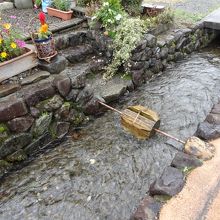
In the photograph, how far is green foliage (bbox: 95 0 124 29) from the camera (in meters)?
6.82

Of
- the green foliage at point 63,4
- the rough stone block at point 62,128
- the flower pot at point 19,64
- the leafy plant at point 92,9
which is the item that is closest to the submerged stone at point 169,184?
the rough stone block at point 62,128

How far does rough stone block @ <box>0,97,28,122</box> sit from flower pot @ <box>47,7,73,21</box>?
10.3 ft

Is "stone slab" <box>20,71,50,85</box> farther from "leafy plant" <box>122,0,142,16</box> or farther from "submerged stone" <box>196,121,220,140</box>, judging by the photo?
"leafy plant" <box>122,0,142,16</box>

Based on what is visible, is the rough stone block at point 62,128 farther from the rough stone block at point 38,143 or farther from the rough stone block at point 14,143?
the rough stone block at point 14,143

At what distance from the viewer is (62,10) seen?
25.3 feet

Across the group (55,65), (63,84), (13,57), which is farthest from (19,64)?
(63,84)

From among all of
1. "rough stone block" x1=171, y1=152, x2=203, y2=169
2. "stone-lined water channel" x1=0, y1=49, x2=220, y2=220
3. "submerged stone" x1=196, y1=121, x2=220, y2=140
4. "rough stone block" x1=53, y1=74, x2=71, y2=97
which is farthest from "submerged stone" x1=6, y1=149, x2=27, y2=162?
"submerged stone" x1=196, y1=121, x2=220, y2=140

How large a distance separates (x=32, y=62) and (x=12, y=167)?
75.1 inches

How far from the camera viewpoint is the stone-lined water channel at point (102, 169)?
14.9 feet

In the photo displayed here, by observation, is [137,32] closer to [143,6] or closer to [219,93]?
[143,6]

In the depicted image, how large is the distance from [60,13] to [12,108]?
135 inches

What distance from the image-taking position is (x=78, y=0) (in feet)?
25.5

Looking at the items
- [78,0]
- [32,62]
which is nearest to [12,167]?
[32,62]

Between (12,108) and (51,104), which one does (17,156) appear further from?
(51,104)
